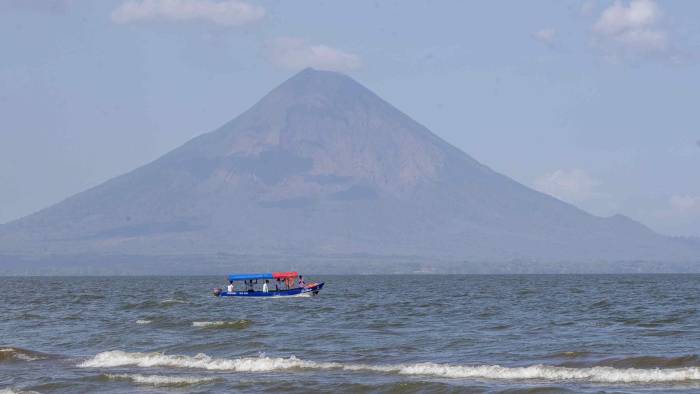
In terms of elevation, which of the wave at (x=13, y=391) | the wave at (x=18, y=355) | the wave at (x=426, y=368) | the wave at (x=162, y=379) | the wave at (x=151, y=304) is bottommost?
the wave at (x=13, y=391)

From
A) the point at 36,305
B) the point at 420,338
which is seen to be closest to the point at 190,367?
the point at 420,338

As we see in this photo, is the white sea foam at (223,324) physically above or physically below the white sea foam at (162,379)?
above

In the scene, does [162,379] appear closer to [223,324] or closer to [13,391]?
[13,391]

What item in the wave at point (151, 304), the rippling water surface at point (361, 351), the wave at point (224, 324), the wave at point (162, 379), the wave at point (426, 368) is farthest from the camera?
the wave at point (151, 304)

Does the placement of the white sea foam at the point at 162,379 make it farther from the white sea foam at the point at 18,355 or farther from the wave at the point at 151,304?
the wave at the point at 151,304

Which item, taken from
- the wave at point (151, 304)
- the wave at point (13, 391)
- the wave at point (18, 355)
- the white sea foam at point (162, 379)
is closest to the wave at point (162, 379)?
the white sea foam at point (162, 379)

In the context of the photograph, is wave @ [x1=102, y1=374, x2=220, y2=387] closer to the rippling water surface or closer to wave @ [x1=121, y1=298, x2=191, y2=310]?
the rippling water surface

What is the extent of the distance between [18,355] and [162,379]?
529 inches

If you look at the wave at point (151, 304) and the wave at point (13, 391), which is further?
the wave at point (151, 304)

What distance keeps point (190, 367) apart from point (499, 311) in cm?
3981

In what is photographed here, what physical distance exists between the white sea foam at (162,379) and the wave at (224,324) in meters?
24.1

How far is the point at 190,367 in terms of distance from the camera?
51.0 metres

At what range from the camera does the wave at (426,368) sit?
43969mm

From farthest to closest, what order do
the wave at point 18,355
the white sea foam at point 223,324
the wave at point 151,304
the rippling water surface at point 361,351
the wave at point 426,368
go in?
the wave at point 151,304
the white sea foam at point 223,324
the wave at point 18,355
the rippling water surface at point 361,351
the wave at point 426,368
